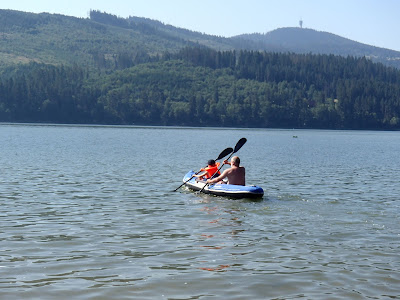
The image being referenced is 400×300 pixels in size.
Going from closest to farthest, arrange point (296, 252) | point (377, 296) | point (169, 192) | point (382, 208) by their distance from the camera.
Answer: point (377, 296), point (296, 252), point (382, 208), point (169, 192)

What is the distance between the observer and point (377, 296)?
488 inches

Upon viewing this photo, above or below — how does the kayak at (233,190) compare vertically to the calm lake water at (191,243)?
above

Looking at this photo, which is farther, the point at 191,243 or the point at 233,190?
the point at 233,190

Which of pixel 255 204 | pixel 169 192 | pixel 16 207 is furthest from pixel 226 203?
pixel 16 207

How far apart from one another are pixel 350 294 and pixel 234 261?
3.47 meters

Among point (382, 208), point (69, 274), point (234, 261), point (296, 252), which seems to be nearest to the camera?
point (69, 274)

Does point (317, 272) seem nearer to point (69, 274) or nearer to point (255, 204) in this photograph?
point (69, 274)

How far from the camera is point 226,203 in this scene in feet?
85.8

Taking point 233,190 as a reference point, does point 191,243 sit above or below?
below

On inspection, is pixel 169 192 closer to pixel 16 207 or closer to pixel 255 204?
pixel 255 204

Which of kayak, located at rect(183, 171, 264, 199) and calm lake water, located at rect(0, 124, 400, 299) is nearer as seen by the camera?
calm lake water, located at rect(0, 124, 400, 299)

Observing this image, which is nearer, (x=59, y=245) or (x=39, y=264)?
(x=39, y=264)

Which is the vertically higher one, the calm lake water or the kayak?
the kayak

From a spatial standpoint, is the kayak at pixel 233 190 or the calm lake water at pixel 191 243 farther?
the kayak at pixel 233 190
